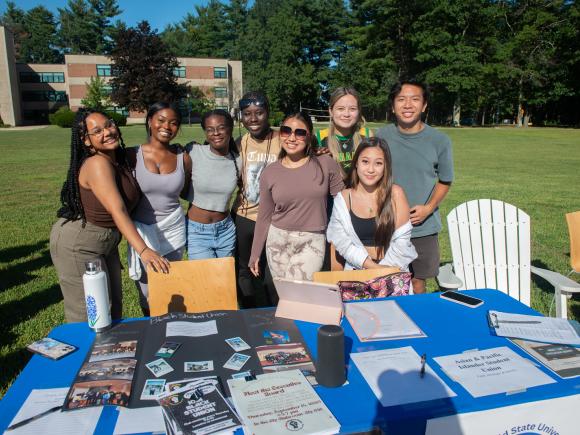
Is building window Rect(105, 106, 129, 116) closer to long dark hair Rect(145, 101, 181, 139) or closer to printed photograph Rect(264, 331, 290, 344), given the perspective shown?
long dark hair Rect(145, 101, 181, 139)

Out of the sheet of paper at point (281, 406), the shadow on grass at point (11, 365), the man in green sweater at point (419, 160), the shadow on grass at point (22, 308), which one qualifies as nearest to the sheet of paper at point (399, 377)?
the sheet of paper at point (281, 406)

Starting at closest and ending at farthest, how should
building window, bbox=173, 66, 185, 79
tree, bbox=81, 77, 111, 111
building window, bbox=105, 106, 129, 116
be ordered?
tree, bbox=81, 77, 111, 111, building window, bbox=105, 106, 129, 116, building window, bbox=173, 66, 185, 79

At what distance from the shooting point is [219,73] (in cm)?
5416

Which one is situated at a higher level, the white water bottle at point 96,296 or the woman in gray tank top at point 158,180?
the woman in gray tank top at point 158,180

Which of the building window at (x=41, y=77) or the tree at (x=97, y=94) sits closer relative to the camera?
the tree at (x=97, y=94)

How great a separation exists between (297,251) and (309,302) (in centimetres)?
97

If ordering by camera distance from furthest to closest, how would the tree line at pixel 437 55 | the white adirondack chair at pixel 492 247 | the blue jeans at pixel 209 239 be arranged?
the tree line at pixel 437 55, the white adirondack chair at pixel 492 247, the blue jeans at pixel 209 239

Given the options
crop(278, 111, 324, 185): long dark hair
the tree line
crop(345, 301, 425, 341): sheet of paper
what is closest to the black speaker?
crop(345, 301, 425, 341): sheet of paper

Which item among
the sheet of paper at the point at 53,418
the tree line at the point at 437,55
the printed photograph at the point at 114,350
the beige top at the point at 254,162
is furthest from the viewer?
the tree line at the point at 437,55

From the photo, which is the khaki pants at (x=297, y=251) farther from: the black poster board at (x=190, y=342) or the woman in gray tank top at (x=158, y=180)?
the black poster board at (x=190, y=342)

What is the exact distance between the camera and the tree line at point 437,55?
1463 inches

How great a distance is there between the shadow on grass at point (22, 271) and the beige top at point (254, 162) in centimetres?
327

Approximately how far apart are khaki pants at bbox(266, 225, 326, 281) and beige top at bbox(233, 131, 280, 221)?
0.40 meters

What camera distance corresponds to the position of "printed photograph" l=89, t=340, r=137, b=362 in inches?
74.8
